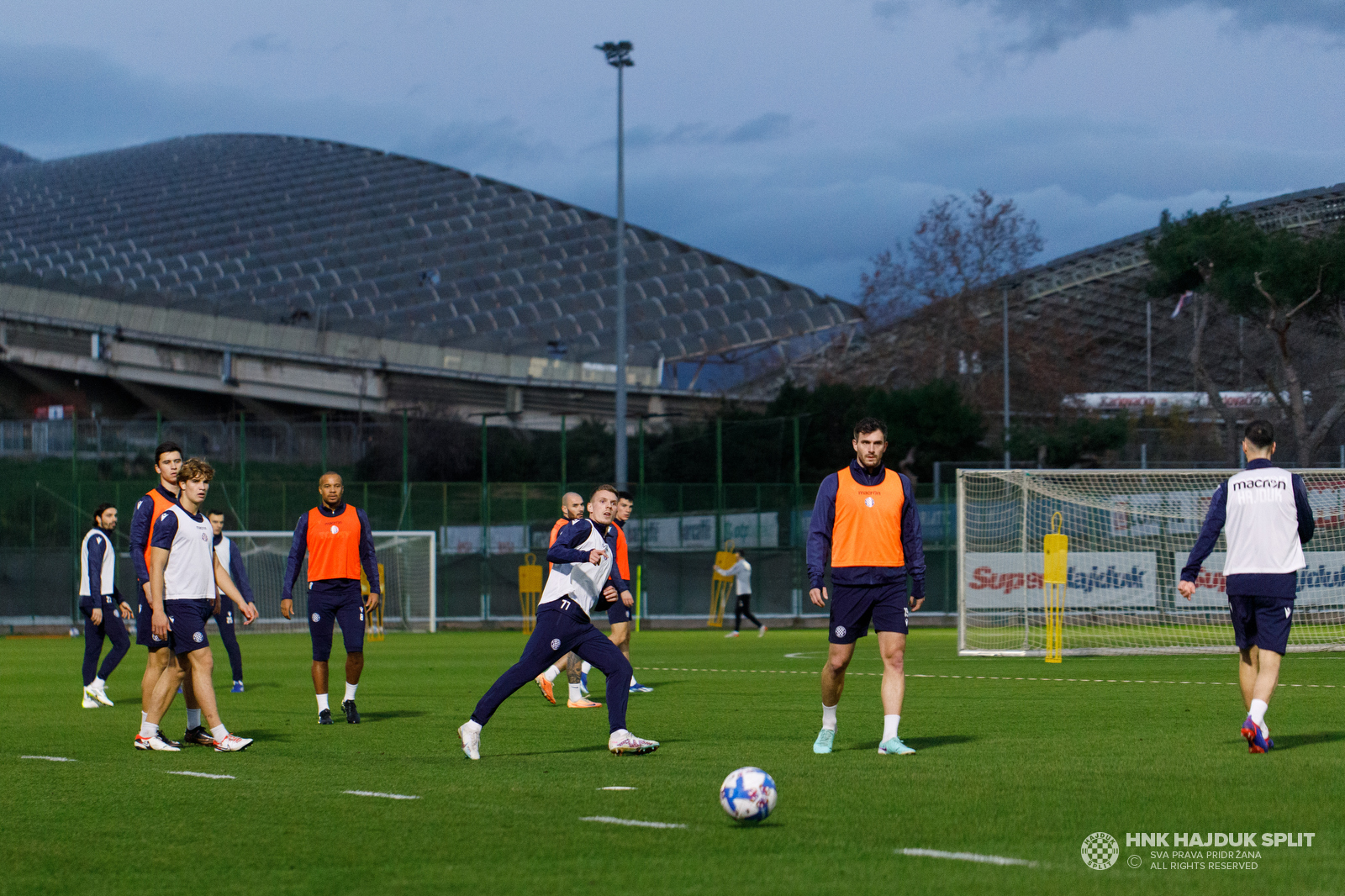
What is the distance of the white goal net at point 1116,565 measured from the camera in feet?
66.6

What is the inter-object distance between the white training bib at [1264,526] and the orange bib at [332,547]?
673 cm

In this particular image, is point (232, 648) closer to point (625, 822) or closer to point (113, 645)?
point (113, 645)

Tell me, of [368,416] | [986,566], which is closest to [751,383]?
[368,416]

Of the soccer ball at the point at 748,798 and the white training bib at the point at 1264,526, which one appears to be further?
the white training bib at the point at 1264,526

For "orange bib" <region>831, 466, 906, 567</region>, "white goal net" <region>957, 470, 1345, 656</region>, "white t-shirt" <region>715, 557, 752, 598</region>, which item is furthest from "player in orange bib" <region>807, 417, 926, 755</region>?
"white t-shirt" <region>715, 557, 752, 598</region>

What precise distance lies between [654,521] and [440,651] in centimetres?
1157

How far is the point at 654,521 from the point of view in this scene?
34094 mm

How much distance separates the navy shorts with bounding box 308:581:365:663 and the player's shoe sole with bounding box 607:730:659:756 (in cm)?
340

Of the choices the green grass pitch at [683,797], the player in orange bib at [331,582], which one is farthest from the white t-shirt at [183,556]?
the player in orange bib at [331,582]

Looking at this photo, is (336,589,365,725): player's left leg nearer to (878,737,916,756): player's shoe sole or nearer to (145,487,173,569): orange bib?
(145,487,173,569): orange bib

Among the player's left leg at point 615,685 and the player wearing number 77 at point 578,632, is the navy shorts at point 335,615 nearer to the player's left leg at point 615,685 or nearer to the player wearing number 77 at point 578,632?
the player wearing number 77 at point 578,632

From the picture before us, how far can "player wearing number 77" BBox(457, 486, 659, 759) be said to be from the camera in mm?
8734

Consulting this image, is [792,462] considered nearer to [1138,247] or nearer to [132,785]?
[132,785]

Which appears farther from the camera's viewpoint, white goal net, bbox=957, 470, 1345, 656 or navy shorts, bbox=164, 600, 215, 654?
white goal net, bbox=957, 470, 1345, 656
